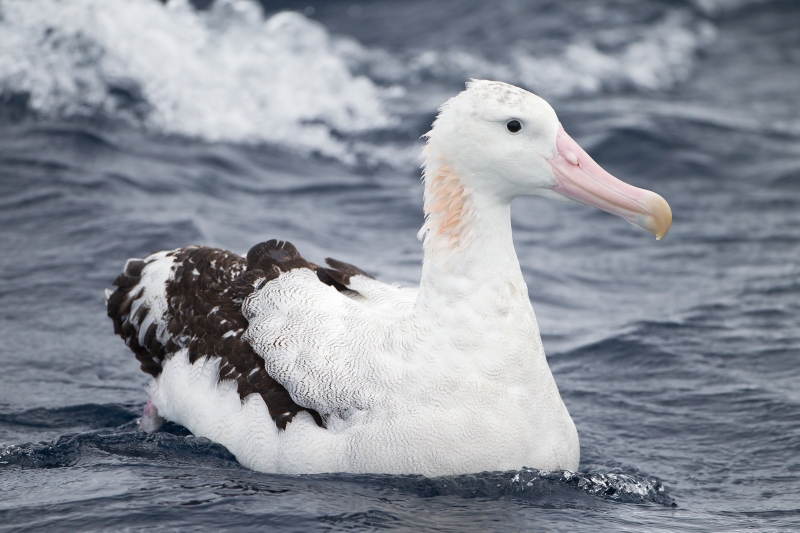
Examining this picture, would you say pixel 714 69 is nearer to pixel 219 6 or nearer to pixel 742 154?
pixel 742 154

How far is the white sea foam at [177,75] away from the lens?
12016mm

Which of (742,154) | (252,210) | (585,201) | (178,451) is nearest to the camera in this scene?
(585,201)

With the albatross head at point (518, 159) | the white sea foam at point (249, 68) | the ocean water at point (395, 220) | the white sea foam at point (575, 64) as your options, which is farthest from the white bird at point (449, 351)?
the white sea foam at point (575, 64)

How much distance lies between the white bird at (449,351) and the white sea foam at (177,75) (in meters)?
6.72

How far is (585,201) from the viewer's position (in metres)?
5.04

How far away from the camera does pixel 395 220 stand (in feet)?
34.4

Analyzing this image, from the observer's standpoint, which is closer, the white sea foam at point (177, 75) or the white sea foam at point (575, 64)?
the white sea foam at point (177, 75)

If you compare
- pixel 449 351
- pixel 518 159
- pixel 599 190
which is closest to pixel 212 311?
pixel 449 351

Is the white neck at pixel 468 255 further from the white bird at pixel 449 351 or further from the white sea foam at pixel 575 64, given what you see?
the white sea foam at pixel 575 64

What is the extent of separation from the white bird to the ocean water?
7.5 inches

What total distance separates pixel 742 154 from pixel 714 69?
10.4 feet

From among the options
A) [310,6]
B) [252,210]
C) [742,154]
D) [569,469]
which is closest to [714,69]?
[742,154]

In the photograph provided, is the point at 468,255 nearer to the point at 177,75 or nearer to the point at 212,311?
the point at 212,311

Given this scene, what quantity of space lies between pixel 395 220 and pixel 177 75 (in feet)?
13.9
